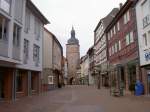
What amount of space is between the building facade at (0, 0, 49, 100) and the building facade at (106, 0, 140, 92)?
34.3 feet

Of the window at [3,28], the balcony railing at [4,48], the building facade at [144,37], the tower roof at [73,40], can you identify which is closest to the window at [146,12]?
the building facade at [144,37]

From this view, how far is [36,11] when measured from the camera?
92.5 ft

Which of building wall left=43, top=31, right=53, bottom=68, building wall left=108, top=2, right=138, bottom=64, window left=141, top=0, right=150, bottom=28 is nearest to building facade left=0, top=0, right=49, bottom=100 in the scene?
building wall left=108, top=2, right=138, bottom=64

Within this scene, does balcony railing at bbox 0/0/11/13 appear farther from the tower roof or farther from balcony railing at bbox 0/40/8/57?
the tower roof

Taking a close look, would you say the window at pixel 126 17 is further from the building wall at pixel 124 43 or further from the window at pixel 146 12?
the window at pixel 146 12

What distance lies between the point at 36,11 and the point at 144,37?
1210cm

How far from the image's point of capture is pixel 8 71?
72.5 feet

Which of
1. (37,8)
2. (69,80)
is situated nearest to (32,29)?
(37,8)

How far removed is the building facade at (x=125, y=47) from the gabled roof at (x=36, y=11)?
32.3ft

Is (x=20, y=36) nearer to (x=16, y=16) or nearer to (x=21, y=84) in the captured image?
(x=16, y=16)

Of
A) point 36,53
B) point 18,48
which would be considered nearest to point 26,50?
point 36,53

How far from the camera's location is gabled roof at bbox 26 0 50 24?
83.5 ft

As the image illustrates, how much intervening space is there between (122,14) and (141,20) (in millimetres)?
7877

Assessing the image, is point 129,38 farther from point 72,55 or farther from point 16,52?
point 72,55
